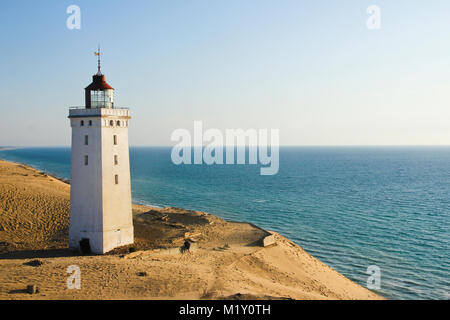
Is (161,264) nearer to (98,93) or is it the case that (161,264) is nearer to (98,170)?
(98,170)

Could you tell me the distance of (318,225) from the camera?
45.3 meters

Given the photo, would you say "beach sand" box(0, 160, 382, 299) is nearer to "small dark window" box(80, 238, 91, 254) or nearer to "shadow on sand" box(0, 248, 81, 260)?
"shadow on sand" box(0, 248, 81, 260)

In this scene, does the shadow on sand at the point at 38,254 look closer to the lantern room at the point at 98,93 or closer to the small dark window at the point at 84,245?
the small dark window at the point at 84,245

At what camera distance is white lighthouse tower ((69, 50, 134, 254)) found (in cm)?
2531

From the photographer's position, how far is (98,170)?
25.5 metres

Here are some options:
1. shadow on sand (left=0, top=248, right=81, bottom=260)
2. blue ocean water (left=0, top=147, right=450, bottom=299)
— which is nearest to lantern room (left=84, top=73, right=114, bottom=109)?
shadow on sand (left=0, top=248, right=81, bottom=260)

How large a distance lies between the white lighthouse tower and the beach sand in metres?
1.77

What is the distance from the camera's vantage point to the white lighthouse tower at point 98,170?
25312mm

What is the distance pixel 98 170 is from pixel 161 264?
8.49 metres

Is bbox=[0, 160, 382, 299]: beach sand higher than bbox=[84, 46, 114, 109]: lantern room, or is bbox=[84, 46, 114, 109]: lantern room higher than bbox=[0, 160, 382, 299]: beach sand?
bbox=[84, 46, 114, 109]: lantern room

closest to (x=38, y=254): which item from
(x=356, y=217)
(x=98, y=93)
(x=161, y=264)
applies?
(x=161, y=264)
